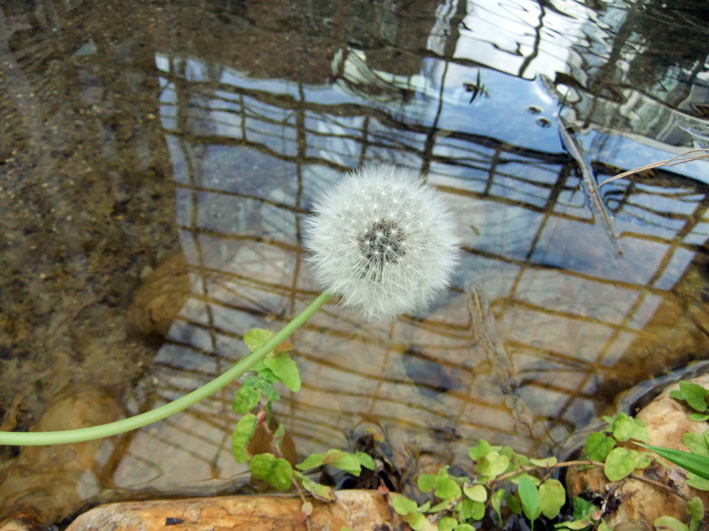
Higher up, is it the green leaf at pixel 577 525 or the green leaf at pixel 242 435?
the green leaf at pixel 242 435

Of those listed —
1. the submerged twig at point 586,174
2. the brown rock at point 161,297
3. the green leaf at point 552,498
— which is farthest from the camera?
the submerged twig at point 586,174

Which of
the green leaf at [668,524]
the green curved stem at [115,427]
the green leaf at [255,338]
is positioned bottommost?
the green leaf at [668,524]

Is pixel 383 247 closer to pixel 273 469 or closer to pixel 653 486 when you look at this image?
pixel 273 469

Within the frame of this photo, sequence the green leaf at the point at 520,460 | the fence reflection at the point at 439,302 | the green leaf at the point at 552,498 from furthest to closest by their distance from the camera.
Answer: the fence reflection at the point at 439,302
the green leaf at the point at 520,460
the green leaf at the point at 552,498

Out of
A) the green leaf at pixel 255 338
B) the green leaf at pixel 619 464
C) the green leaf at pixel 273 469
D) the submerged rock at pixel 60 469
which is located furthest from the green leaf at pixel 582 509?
the submerged rock at pixel 60 469

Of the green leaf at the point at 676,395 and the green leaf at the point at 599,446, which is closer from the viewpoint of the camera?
the green leaf at the point at 599,446

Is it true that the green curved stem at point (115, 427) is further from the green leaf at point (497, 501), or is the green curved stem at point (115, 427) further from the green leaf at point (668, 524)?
the green leaf at point (668, 524)

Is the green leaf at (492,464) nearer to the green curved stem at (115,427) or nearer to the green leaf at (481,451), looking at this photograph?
the green leaf at (481,451)

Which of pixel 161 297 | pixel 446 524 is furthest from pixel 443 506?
pixel 161 297
